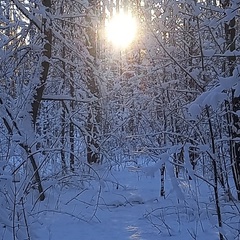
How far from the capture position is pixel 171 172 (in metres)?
2.92

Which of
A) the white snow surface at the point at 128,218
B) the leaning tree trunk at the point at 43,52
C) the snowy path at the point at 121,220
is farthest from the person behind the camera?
the leaning tree trunk at the point at 43,52

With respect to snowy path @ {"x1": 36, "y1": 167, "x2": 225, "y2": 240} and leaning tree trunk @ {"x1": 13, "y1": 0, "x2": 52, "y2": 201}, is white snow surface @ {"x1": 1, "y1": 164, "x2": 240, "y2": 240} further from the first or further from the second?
leaning tree trunk @ {"x1": 13, "y1": 0, "x2": 52, "y2": 201}

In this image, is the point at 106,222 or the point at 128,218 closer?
the point at 106,222

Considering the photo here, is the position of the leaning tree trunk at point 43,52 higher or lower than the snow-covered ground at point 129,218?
higher

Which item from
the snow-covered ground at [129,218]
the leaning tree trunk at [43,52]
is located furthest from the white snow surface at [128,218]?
the leaning tree trunk at [43,52]

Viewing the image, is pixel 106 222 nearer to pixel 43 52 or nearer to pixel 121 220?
pixel 121 220

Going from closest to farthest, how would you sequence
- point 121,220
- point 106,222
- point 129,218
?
point 106,222
point 121,220
point 129,218

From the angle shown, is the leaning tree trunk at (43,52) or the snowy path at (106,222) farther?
the leaning tree trunk at (43,52)

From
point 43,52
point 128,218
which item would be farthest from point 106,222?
point 43,52

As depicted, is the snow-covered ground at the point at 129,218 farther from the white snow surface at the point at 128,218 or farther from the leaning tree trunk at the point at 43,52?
the leaning tree trunk at the point at 43,52

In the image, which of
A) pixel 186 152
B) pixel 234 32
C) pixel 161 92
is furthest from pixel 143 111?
pixel 186 152

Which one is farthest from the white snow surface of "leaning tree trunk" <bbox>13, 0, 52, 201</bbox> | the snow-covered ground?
"leaning tree trunk" <bbox>13, 0, 52, 201</bbox>

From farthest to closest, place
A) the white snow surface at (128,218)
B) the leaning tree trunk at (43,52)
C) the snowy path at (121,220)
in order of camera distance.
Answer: the leaning tree trunk at (43,52), the snowy path at (121,220), the white snow surface at (128,218)

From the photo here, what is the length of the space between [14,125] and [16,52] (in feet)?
4.60
